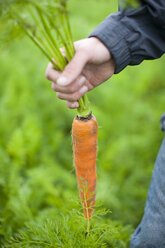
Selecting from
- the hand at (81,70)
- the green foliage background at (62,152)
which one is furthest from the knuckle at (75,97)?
the green foliage background at (62,152)

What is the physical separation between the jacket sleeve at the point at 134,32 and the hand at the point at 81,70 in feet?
0.15

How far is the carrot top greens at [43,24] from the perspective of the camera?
36.7 inches

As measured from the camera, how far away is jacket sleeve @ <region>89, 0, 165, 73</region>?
1194mm

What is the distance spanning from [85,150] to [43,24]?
0.72 meters

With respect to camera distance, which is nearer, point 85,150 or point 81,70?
point 81,70

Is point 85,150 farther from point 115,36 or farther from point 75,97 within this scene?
point 115,36

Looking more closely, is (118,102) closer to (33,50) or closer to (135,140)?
(135,140)

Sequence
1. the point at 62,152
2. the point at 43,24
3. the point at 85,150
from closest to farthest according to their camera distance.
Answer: the point at 43,24 → the point at 85,150 → the point at 62,152

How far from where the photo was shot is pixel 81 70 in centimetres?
108

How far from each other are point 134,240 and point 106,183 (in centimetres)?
79

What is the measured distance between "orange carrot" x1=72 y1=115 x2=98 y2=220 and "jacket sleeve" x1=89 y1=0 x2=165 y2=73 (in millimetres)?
318

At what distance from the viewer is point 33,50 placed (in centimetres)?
373

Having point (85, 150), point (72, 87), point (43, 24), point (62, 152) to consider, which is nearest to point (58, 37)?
point (43, 24)

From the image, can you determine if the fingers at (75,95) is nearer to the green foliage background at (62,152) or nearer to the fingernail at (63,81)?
the fingernail at (63,81)
